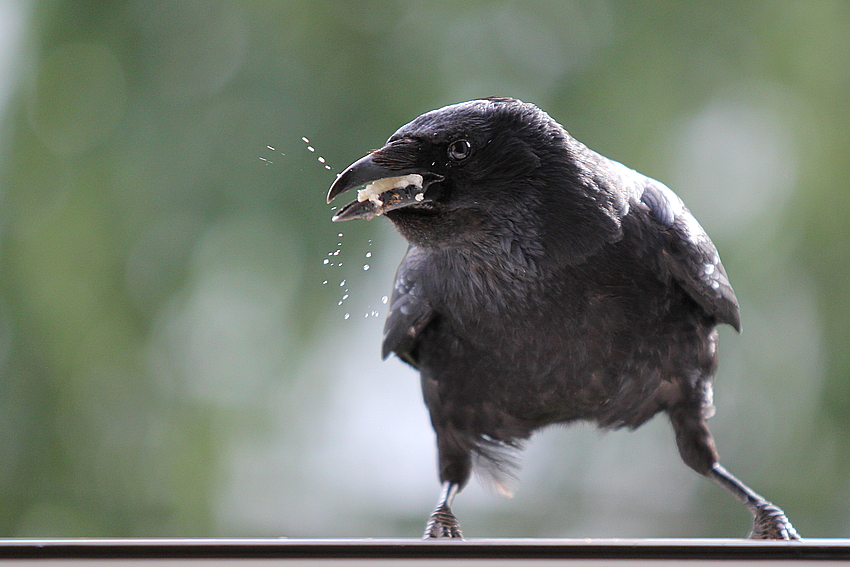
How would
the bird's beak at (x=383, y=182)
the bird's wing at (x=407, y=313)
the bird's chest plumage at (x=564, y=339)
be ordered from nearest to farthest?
the bird's beak at (x=383, y=182) < the bird's chest plumage at (x=564, y=339) < the bird's wing at (x=407, y=313)

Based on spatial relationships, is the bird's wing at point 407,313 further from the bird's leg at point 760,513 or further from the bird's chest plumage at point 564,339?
the bird's leg at point 760,513

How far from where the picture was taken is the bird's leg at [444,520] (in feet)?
4.48

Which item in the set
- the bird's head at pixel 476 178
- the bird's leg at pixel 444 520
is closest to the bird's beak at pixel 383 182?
the bird's head at pixel 476 178

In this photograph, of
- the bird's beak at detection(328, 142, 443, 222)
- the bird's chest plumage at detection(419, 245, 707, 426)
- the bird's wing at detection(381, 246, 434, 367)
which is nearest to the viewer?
the bird's beak at detection(328, 142, 443, 222)

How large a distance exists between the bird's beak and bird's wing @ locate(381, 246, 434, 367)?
1.02 feet

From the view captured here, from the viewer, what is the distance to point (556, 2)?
3.10m

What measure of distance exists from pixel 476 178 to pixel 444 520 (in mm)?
617

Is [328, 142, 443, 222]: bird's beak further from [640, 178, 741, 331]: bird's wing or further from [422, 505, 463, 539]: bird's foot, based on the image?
[422, 505, 463, 539]: bird's foot

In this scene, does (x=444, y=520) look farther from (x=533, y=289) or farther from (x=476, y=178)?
(x=476, y=178)

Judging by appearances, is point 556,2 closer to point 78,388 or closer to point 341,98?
point 341,98

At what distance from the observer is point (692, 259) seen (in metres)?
1.25

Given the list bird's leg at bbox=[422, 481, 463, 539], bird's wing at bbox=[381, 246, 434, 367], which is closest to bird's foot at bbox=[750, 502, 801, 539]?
bird's leg at bbox=[422, 481, 463, 539]

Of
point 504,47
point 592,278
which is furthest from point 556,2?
point 592,278

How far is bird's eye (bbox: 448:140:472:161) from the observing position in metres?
1.08
